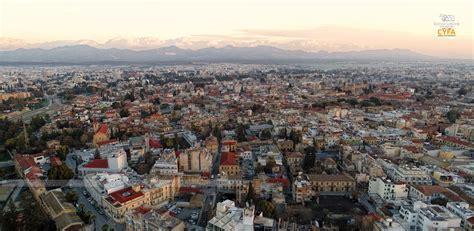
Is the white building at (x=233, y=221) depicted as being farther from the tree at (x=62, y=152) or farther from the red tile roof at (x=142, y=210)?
the tree at (x=62, y=152)

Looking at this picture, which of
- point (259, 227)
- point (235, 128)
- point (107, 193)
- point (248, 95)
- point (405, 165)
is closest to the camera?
point (259, 227)

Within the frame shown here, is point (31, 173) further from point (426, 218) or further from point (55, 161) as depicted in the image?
point (426, 218)

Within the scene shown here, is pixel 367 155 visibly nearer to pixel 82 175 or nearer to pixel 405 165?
pixel 405 165

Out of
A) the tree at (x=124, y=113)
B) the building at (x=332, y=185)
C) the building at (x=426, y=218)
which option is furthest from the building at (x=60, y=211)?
the tree at (x=124, y=113)

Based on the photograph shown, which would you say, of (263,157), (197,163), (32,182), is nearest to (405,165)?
(263,157)

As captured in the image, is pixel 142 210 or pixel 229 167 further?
pixel 229 167

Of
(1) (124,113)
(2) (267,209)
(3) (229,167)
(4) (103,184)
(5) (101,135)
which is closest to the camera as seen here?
(2) (267,209)

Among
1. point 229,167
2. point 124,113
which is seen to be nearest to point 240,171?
point 229,167
